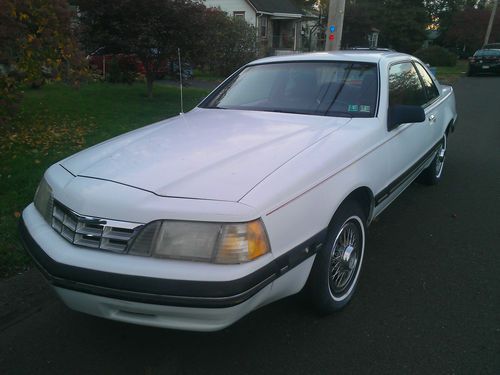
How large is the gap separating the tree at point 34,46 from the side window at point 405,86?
446 cm

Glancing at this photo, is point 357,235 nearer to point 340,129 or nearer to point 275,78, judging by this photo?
point 340,129

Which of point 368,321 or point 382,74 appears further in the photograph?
point 382,74

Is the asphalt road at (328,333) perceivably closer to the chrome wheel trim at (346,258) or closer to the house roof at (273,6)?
the chrome wheel trim at (346,258)

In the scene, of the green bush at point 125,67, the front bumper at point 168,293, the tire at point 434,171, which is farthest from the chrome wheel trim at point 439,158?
the green bush at point 125,67

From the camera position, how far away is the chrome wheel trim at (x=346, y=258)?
2891 mm

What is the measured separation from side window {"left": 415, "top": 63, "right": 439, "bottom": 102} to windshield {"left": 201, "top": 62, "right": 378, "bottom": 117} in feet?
4.65

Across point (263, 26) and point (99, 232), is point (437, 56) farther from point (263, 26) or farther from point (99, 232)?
point (99, 232)

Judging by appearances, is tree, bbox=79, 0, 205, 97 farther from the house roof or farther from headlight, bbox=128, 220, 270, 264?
the house roof

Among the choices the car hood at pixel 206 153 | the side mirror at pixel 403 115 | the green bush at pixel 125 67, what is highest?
the side mirror at pixel 403 115

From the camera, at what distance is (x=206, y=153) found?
2.71 meters

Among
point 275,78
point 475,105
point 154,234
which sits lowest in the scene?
point 475,105

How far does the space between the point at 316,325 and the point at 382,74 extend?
2081 millimetres

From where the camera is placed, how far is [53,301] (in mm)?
3158

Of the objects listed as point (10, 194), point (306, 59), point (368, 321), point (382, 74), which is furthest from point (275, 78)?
point (10, 194)
